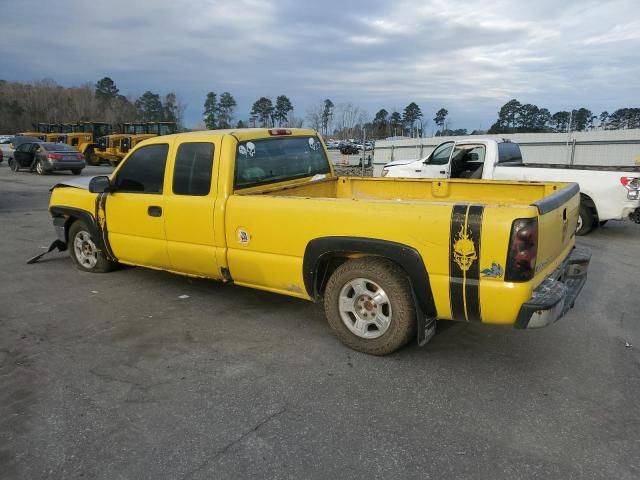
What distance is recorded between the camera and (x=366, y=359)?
3.88 meters

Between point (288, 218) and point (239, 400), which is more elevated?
point (288, 218)

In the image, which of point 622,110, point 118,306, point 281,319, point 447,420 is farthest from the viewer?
point 622,110

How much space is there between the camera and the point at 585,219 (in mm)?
8891

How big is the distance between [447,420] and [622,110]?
52.0 meters

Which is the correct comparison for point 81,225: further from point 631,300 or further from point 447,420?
point 631,300

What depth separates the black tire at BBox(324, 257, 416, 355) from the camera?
3.65 meters

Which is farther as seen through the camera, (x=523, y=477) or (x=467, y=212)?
(x=467, y=212)

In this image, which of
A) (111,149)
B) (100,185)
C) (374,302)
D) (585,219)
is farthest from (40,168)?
(374,302)

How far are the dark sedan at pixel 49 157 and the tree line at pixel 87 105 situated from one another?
70.9 m

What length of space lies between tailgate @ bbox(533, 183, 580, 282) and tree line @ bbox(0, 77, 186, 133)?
94894 mm

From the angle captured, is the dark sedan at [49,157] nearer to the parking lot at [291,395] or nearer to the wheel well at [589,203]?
the parking lot at [291,395]

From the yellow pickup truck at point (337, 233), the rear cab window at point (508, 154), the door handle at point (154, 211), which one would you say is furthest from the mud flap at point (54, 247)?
the rear cab window at point (508, 154)

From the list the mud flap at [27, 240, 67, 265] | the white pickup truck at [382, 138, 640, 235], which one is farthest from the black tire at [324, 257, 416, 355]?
the white pickup truck at [382, 138, 640, 235]

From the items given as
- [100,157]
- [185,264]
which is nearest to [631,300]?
[185,264]
